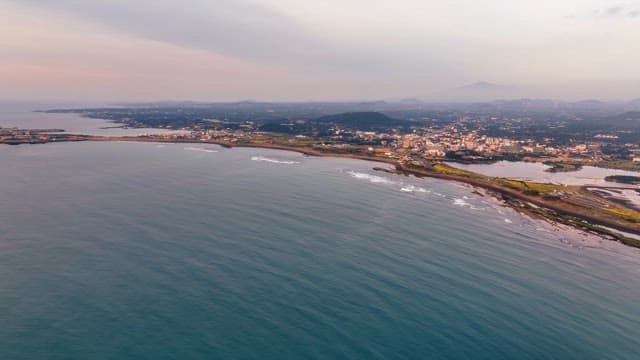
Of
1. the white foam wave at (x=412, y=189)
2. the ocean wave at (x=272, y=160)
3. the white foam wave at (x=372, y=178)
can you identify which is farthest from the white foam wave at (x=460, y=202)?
the ocean wave at (x=272, y=160)

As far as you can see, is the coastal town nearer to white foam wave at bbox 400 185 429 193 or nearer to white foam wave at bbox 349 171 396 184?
white foam wave at bbox 349 171 396 184

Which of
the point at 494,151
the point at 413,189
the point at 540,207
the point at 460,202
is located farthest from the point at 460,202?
the point at 494,151

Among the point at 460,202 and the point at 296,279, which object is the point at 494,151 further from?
the point at 296,279

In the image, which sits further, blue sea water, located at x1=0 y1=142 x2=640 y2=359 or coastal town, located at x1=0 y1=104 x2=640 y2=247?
coastal town, located at x1=0 y1=104 x2=640 y2=247

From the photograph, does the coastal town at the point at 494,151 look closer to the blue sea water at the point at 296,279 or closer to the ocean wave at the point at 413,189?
the blue sea water at the point at 296,279

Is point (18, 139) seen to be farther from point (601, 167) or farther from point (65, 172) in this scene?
point (601, 167)

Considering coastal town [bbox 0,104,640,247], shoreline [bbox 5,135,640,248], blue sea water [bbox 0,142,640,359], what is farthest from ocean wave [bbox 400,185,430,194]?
coastal town [bbox 0,104,640,247]

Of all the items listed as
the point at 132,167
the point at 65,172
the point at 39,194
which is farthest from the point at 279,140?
the point at 39,194

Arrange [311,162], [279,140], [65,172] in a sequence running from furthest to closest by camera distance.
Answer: [279,140] < [311,162] < [65,172]
